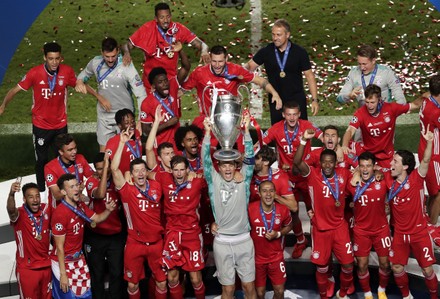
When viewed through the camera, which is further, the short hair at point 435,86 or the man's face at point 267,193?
the short hair at point 435,86

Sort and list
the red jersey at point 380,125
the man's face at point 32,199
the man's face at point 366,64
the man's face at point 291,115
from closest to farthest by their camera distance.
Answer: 1. the man's face at point 32,199
2. the man's face at point 291,115
3. the red jersey at point 380,125
4. the man's face at point 366,64

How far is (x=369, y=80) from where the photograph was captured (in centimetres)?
1159

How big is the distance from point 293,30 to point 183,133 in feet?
20.3

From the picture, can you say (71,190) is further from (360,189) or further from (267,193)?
(360,189)

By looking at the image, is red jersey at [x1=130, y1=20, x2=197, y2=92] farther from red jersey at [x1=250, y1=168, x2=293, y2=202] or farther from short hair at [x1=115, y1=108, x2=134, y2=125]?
red jersey at [x1=250, y1=168, x2=293, y2=202]

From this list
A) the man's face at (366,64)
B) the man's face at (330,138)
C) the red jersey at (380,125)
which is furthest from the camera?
the man's face at (366,64)

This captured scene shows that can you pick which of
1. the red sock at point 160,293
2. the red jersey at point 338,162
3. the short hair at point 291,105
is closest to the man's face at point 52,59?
the short hair at point 291,105

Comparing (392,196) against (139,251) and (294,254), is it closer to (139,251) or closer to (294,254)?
(294,254)

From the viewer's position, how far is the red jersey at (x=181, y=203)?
1060 centimetres

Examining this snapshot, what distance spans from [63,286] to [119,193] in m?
0.95

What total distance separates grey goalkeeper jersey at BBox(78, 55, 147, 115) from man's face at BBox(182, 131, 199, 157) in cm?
123

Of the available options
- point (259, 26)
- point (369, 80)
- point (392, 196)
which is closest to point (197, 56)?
point (259, 26)

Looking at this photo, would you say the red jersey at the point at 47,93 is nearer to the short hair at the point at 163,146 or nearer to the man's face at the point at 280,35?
the short hair at the point at 163,146

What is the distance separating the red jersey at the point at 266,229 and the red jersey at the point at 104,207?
123 cm
